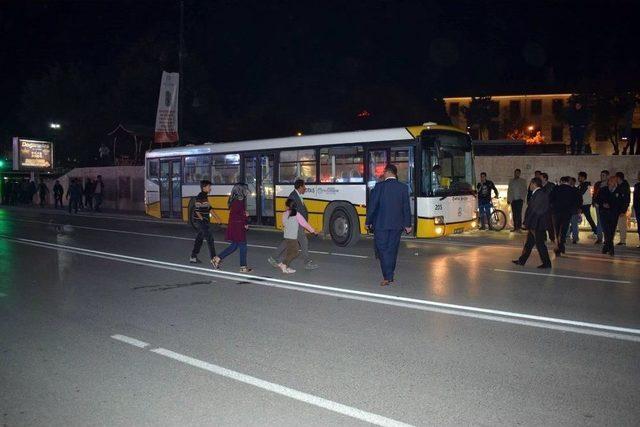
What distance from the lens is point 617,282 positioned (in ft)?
29.9

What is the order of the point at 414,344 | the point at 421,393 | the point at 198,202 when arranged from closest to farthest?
the point at 421,393 < the point at 414,344 < the point at 198,202

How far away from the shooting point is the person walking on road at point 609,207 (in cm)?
1224

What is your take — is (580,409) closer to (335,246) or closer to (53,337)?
(53,337)

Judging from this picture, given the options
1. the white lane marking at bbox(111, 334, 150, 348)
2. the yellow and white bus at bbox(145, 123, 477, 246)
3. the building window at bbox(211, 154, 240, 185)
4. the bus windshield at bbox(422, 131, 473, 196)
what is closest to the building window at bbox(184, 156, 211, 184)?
the yellow and white bus at bbox(145, 123, 477, 246)

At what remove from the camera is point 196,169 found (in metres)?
19.9

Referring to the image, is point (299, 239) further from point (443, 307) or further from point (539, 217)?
point (539, 217)

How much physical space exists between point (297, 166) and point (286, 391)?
1194 centimetres

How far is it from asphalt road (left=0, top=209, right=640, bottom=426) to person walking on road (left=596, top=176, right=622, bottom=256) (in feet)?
6.48

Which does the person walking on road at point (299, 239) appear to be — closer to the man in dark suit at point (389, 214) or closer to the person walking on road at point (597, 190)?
the man in dark suit at point (389, 214)

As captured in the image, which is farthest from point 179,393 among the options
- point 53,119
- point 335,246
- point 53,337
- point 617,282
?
point 53,119

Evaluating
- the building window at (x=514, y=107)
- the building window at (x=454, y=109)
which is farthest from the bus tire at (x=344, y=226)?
the building window at (x=454, y=109)

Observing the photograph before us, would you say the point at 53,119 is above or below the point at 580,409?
above

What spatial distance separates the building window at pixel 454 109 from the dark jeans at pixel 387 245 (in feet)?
226

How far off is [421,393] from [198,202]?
761cm
